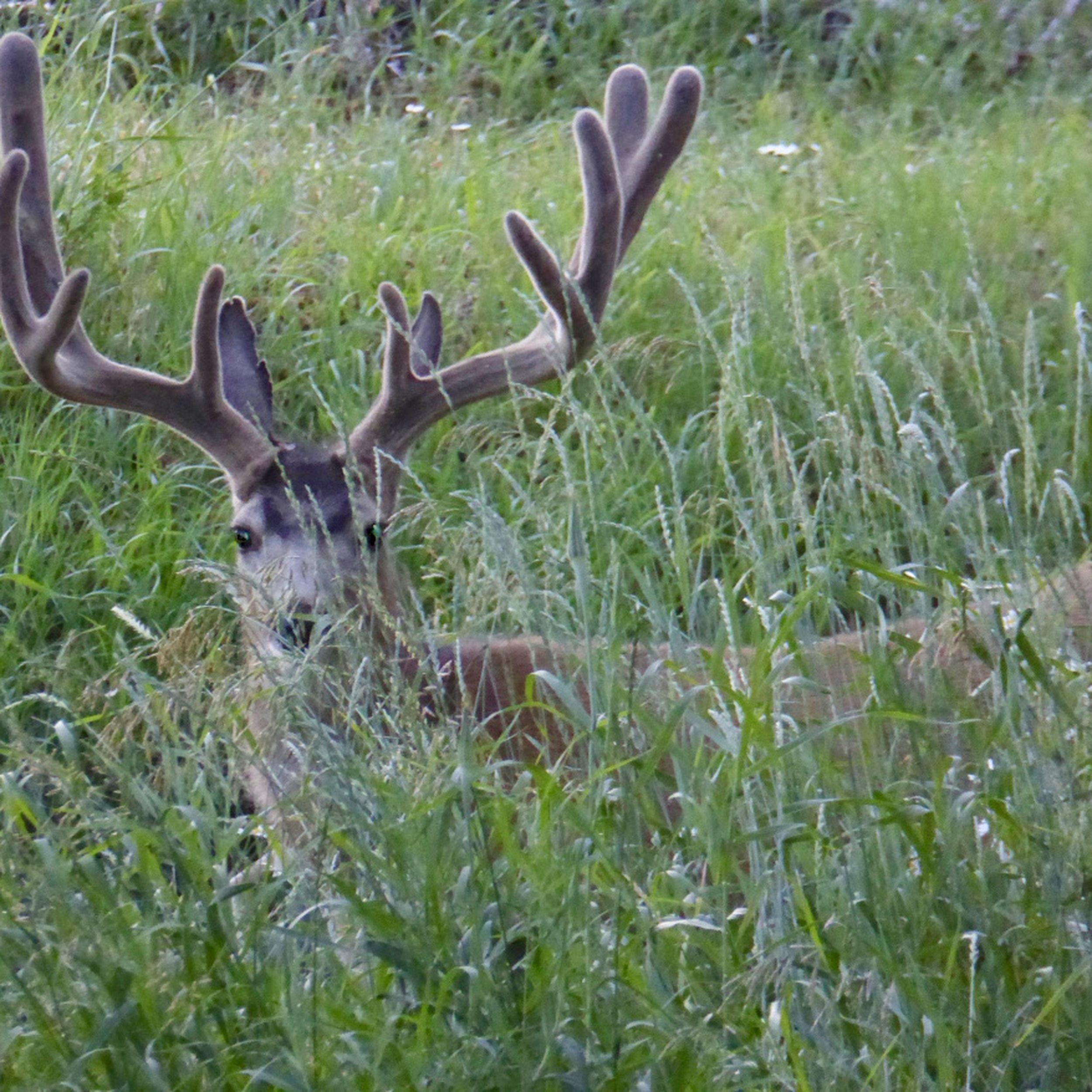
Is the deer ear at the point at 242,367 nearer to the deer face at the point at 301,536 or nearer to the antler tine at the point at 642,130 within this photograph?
the deer face at the point at 301,536

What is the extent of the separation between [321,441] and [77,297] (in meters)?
1.42

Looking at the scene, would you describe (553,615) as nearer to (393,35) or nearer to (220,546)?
(220,546)

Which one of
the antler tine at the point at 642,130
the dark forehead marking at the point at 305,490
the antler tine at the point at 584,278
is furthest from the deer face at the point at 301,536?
the antler tine at the point at 642,130

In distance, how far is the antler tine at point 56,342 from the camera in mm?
4238

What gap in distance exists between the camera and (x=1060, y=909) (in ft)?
7.50

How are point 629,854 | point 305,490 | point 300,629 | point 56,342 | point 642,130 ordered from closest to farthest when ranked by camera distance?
point 629,854 < point 300,629 < point 56,342 < point 305,490 < point 642,130

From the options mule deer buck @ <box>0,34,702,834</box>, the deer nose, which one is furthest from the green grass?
mule deer buck @ <box>0,34,702,834</box>

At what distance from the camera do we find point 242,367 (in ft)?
15.1

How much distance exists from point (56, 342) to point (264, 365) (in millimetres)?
→ 602

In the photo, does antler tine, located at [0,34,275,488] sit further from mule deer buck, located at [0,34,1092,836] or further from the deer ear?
the deer ear

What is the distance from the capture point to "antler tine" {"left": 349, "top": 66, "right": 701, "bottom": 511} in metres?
4.36

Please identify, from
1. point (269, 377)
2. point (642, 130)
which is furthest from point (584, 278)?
point (269, 377)

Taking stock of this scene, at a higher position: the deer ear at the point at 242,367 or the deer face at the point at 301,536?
the deer ear at the point at 242,367

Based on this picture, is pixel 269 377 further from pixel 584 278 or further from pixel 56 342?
pixel 584 278
